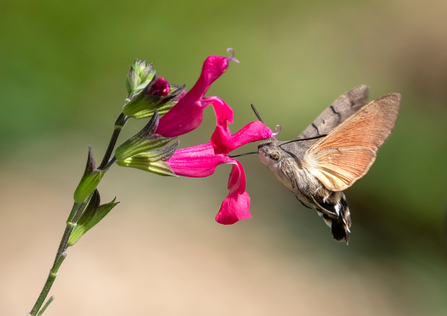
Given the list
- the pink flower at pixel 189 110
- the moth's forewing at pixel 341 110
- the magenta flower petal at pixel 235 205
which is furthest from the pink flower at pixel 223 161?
the moth's forewing at pixel 341 110

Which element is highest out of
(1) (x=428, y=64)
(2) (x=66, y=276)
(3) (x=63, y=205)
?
(3) (x=63, y=205)

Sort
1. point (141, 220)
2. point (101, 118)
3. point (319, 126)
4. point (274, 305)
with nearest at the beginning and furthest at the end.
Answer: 1. point (319, 126)
2. point (274, 305)
3. point (141, 220)
4. point (101, 118)

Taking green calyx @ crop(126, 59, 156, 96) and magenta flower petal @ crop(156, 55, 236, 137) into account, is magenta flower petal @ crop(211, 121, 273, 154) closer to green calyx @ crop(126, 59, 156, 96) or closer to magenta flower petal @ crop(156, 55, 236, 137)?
magenta flower petal @ crop(156, 55, 236, 137)

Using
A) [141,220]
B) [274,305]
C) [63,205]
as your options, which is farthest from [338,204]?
[63,205]

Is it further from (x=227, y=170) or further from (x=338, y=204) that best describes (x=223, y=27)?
(x=338, y=204)

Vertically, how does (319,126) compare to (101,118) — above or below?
below

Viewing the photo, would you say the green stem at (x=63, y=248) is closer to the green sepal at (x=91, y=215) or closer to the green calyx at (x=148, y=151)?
the green sepal at (x=91, y=215)
